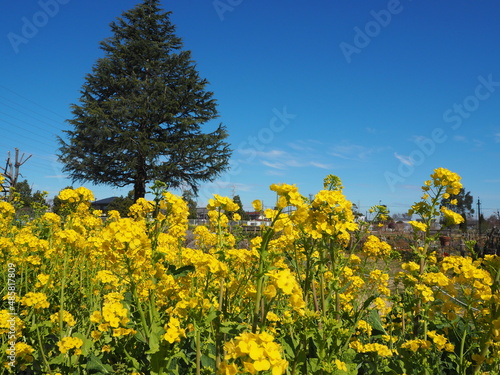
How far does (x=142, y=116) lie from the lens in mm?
24516

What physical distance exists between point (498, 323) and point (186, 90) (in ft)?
84.1

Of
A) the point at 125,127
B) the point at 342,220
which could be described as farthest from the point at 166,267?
the point at 125,127

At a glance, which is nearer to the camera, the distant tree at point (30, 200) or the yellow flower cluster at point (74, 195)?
the yellow flower cluster at point (74, 195)

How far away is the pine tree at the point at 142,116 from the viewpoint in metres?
23.7

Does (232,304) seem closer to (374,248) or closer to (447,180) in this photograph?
(447,180)

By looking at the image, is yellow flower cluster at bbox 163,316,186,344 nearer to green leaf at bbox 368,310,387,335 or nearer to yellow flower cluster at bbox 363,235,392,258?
green leaf at bbox 368,310,387,335

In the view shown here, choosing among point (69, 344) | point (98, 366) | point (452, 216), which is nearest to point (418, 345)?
point (452, 216)

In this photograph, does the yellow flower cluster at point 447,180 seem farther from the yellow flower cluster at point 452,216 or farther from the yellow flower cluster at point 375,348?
the yellow flower cluster at point 375,348

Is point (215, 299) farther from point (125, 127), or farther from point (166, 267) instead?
point (125, 127)

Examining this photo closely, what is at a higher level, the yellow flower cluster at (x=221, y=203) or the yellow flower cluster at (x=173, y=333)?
the yellow flower cluster at (x=221, y=203)

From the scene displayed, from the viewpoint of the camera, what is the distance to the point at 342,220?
81.7 inches

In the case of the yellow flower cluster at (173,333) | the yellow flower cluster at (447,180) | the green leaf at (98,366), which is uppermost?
the yellow flower cluster at (447,180)

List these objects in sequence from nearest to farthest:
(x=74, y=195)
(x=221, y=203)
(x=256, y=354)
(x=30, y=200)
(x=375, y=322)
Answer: (x=256, y=354) → (x=221, y=203) → (x=375, y=322) → (x=74, y=195) → (x=30, y=200)

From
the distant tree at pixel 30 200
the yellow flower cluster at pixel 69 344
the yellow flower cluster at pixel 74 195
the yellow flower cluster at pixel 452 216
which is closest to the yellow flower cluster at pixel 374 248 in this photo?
the yellow flower cluster at pixel 452 216
